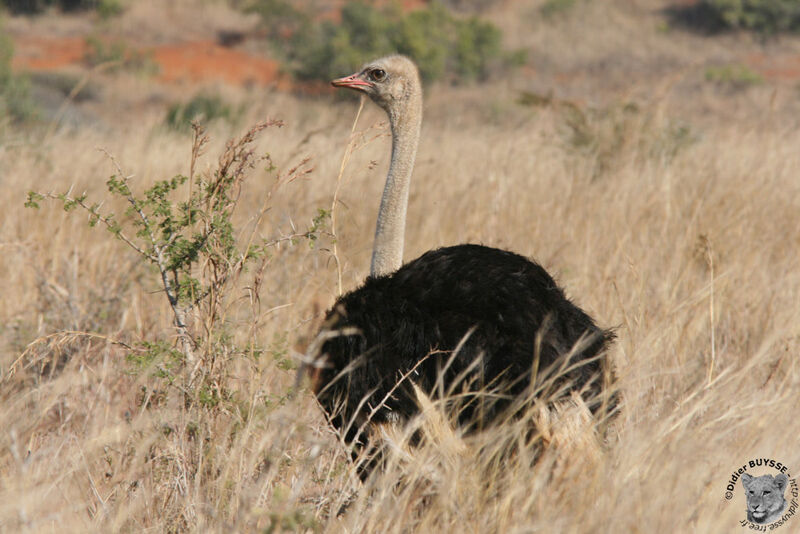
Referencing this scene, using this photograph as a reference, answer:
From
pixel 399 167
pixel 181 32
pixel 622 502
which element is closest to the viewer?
pixel 622 502

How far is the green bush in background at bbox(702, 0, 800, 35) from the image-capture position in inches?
1018

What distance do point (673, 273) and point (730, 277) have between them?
0.79 ft

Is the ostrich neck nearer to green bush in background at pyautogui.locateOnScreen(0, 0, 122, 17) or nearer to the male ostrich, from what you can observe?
the male ostrich

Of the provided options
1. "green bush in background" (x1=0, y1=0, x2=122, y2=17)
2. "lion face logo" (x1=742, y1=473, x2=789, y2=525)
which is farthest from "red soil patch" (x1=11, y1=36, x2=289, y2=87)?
"lion face logo" (x1=742, y1=473, x2=789, y2=525)

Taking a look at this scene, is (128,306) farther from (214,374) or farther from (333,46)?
(333,46)

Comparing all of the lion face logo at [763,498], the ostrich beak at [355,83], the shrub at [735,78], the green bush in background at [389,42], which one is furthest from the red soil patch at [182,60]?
the lion face logo at [763,498]

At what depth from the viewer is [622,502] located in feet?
5.75

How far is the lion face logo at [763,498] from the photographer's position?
1910 mm

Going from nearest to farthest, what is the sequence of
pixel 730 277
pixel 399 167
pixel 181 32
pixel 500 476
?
pixel 500 476
pixel 399 167
pixel 730 277
pixel 181 32

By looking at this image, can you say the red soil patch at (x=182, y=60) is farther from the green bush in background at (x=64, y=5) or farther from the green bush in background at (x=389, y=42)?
the green bush in background at (x=64, y=5)

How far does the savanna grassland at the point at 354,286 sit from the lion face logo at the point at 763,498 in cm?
3

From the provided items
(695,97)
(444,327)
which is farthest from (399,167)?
(695,97)

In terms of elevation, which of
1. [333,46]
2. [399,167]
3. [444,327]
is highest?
[333,46]

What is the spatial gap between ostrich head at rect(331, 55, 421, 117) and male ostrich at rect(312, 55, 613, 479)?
2.32 ft
